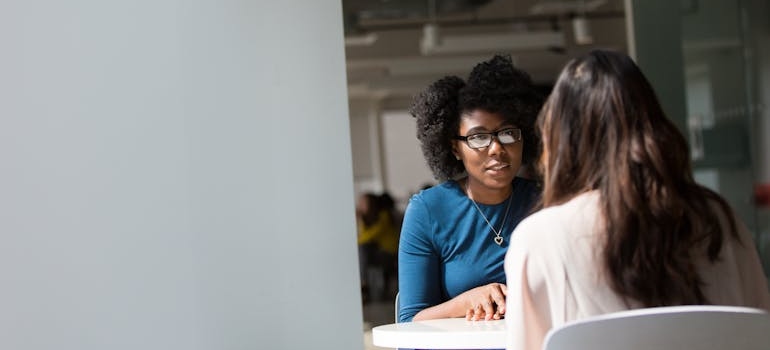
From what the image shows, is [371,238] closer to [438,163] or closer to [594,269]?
[438,163]

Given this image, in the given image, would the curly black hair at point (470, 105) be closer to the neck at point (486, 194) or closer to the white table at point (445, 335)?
the neck at point (486, 194)

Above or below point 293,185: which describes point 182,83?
above

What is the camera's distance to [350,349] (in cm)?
321

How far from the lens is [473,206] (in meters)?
2.88

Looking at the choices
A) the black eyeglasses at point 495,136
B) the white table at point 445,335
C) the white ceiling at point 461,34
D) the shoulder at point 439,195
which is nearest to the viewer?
the white table at point 445,335

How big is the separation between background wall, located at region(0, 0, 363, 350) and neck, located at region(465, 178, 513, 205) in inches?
18.9

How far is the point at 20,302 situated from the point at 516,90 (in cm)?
147

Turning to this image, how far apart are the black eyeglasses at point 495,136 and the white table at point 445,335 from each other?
19.0 inches

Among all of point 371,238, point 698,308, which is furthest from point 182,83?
point 371,238

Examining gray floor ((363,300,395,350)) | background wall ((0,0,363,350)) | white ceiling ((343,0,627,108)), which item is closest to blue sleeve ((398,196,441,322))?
background wall ((0,0,363,350))

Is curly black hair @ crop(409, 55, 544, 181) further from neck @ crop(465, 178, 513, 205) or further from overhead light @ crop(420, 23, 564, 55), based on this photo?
overhead light @ crop(420, 23, 564, 55)

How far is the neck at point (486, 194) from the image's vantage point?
2.88 metres

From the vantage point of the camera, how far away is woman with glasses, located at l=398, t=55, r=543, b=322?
9.13ft

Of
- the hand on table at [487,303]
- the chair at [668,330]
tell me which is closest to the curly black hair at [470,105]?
the hand on table at [487,303]
